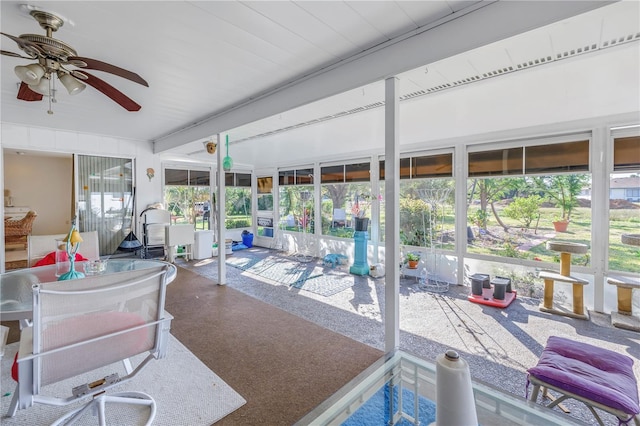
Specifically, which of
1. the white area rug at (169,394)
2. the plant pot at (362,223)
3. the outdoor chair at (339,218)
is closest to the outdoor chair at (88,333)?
the white area rug at (169,394)

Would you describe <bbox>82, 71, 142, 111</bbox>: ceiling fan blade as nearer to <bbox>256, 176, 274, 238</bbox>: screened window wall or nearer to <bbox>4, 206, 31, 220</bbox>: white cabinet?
<bbox>256, 176, 274, 238</bbox>: screened window wall

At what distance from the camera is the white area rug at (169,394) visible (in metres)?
1.75

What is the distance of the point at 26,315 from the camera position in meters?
1.55

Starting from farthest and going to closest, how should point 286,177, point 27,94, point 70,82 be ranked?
point 286,177 → point 27,94 → point 70,82

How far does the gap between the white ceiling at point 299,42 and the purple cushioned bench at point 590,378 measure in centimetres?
206

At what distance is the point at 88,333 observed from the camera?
1.40 metres

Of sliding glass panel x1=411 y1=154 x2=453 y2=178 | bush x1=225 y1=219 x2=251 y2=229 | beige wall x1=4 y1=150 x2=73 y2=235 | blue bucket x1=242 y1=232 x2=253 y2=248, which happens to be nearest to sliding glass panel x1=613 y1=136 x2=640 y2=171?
sliding glass panel x1=411 y1=154 x2=453 y2=178

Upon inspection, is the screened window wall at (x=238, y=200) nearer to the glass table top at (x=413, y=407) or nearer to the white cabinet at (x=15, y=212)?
the white cabinet at (x=15, y=212)

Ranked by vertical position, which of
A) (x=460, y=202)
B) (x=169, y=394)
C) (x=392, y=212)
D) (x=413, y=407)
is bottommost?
(x=169, y=394)

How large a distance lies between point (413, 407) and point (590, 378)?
38.6 inches

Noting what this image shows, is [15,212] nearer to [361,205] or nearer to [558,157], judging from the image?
[361,205]

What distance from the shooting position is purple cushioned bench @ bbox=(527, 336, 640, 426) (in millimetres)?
1370

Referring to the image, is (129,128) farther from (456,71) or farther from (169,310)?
(456,71)

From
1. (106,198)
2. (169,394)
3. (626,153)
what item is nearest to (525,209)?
(626,153)
